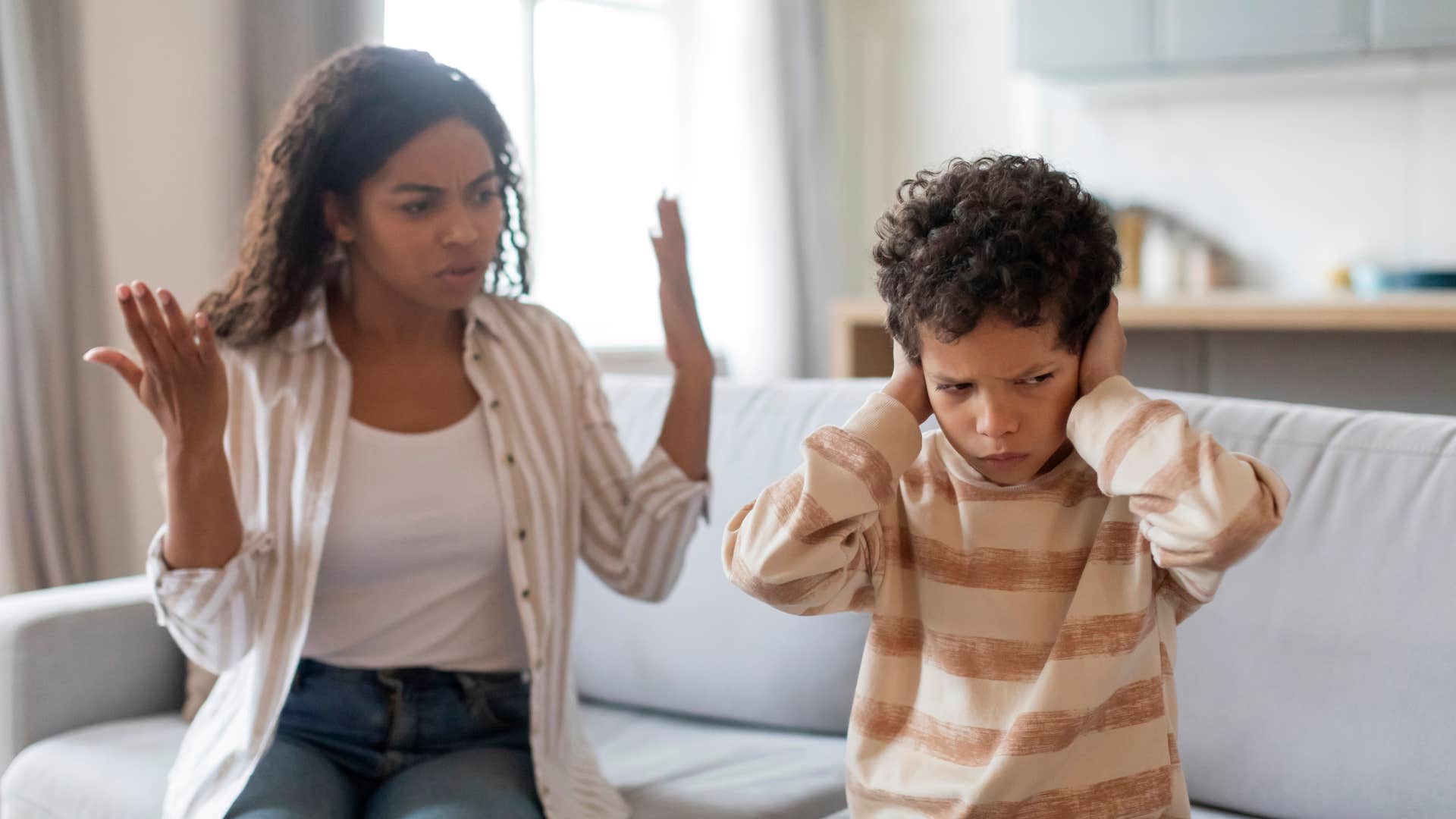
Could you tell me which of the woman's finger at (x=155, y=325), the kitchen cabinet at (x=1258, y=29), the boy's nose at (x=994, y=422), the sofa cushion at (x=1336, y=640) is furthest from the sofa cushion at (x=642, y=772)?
the kitchen cabinet at (x=1258, y=29)

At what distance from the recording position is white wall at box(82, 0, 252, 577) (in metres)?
2.83

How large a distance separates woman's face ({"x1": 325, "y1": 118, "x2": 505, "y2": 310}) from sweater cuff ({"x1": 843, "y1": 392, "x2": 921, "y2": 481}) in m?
0.59

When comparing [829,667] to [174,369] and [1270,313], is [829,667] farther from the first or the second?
[1270,313]

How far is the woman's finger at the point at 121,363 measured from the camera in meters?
1.30

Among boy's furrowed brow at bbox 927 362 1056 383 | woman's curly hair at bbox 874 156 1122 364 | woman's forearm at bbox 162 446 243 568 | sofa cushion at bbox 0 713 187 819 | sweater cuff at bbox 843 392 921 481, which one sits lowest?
sofa cushion at bbox 0 713 187 819

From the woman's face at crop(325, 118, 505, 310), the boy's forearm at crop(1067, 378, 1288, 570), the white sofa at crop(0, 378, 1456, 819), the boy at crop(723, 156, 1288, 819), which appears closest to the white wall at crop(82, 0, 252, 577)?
the white sofa at crop(0, 378, 1456, 819)

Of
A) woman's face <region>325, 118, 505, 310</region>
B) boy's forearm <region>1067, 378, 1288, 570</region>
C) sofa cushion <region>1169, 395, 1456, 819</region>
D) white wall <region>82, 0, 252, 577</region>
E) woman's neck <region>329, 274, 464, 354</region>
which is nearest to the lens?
boy's forearm <region>1067, 378, 1288, 570</region>

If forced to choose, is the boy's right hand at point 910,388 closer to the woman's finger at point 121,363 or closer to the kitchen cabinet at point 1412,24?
the woman's finger at point 121,363

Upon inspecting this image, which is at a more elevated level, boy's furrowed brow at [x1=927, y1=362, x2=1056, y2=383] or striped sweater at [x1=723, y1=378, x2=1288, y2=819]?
boy's furrowed brow at [x1=927, y1=362, x2=1056, y2=383]

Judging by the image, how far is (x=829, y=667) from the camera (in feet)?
5.78

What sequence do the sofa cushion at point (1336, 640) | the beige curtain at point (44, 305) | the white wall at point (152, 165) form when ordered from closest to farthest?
the sofa cushion at point (1336, 640) < the beige curtain at point (44, 305) < the white wall at point (152, 165)

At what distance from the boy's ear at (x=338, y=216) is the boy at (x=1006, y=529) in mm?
700

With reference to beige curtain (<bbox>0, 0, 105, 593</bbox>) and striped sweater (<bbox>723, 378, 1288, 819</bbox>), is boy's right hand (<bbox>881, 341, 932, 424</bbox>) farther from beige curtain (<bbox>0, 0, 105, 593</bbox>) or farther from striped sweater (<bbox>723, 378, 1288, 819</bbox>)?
beige curtain (<bbox>0, 0, 105, 593</bbox>)

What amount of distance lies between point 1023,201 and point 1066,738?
425 millimetres
